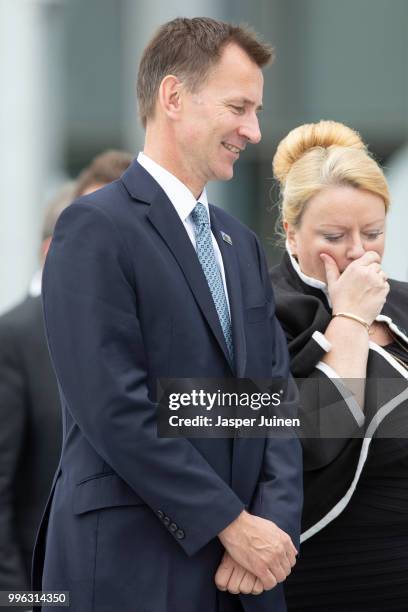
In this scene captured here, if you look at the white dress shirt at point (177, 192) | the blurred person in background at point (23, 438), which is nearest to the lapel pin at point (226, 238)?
the white dress shirt at point (177, 192)

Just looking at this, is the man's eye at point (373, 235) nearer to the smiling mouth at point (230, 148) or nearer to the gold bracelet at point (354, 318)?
the gold bracelet at point (354, 318)

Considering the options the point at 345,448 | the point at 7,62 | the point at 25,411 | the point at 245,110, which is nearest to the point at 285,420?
the point at 345,448

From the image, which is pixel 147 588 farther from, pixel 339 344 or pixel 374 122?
pixel 374 122

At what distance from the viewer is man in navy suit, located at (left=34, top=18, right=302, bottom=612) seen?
7.71 ft

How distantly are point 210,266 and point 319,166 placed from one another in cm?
59

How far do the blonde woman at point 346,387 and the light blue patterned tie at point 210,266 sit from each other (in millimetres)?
334

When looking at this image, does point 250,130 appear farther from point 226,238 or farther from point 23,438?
point 23,438

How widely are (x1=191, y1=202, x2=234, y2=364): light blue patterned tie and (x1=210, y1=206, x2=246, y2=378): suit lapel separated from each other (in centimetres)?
2

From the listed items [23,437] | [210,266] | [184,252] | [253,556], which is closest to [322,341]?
[210,266]

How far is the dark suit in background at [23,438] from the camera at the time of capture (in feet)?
11.6

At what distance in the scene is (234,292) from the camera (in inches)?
103

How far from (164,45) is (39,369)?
1.32 metres

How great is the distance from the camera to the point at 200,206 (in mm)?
2646

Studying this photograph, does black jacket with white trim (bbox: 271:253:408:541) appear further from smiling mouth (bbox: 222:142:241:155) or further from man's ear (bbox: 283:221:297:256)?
smiling mouth (bbox: 222:142:241:155)
